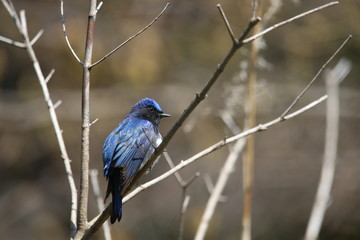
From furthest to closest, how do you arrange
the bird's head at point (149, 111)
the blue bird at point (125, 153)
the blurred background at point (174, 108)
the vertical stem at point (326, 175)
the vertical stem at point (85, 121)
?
the blurred background at point (174, 108) → the bird's head at point (149, 111) → the blue bird at point (125, 153) → the vertical stem at point (326, 175) → the vertical stem at point (85, 121)

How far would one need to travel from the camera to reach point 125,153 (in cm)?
386

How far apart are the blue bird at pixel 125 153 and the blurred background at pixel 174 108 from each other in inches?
200

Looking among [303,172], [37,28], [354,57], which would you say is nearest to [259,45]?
[303,172]

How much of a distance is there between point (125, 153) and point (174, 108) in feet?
23.5

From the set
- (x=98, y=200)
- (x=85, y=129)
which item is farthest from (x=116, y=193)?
(x=85, y=129)

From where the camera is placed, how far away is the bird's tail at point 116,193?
10.4 feet

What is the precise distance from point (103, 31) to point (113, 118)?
1679 millimetres

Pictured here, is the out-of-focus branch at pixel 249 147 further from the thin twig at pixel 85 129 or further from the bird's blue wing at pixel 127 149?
the thin twig at pixel 85 129

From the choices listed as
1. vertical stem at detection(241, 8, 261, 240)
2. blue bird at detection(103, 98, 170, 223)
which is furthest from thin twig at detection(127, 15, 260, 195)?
vertical stem at detection(241, 8, 261, 240)

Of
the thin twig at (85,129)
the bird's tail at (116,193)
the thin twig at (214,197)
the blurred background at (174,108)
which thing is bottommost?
the blurred background at (174,108)

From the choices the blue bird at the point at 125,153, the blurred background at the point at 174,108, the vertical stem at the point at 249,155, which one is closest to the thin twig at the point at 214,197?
the vertical stem at the point at 249,155

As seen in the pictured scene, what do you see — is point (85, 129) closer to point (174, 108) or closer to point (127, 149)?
point (127, 149)

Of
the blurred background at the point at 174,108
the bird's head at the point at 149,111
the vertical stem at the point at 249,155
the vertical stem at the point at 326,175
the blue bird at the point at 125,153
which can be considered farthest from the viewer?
the blurred background at the point at 174,108

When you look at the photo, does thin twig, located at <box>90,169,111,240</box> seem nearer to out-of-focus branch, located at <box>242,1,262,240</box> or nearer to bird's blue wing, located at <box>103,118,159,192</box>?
bird's blue wing, located at <box>103,118,159,192</box>
